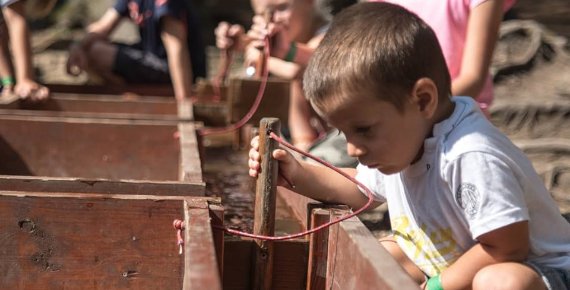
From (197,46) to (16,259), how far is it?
4316 millimetres

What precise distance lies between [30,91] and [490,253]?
3208mm

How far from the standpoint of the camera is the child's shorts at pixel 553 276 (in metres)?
2.21

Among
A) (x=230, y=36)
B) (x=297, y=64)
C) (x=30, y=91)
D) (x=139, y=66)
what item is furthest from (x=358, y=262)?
(x=139, y=66)

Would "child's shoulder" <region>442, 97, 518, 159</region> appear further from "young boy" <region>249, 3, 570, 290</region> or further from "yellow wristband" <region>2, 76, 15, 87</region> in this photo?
"yellow wristband" <region>2, 76, 15, 87</region>

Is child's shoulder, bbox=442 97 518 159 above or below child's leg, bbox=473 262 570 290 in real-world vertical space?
above

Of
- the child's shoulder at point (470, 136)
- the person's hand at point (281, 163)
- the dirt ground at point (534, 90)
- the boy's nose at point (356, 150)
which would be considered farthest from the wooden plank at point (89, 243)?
the dirt ground at point (534, 90)

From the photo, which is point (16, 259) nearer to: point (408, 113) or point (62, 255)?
point (62, 255)

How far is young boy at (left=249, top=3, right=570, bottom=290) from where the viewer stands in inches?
84.1

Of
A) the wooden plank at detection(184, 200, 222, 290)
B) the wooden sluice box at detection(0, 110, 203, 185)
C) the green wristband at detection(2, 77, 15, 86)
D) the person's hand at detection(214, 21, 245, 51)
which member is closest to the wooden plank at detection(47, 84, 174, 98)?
the green wristband at detection(2, 77, 15, 86)

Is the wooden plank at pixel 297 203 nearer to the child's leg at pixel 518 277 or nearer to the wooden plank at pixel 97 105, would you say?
the child's leg at pixel 518 277

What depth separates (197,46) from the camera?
21.8ft

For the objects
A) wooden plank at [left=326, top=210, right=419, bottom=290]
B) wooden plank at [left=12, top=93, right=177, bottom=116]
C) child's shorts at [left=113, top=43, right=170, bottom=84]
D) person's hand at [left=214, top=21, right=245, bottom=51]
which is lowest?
wooden plank at [left=326, top=210, right=419, bottom=290]

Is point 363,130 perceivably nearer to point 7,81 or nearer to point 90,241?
point 90,241

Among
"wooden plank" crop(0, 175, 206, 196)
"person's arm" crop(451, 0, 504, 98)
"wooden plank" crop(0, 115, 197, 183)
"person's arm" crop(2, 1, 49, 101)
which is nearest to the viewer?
"wooden plank" crop(0, 175, 206, 196)
